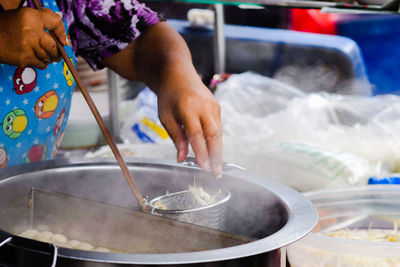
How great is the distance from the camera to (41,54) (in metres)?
1.05

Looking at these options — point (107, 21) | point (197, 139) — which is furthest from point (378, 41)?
point (197, 139)

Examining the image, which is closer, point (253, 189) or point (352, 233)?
point (253, 189)

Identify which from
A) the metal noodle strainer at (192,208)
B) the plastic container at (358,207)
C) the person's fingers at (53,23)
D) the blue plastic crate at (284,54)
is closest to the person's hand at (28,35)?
the person's fingers at (53,23)

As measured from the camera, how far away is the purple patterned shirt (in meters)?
1.61

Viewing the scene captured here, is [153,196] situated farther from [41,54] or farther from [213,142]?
[41,54]

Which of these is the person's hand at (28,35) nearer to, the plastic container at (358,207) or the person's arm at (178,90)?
the person's arm at (178,90)

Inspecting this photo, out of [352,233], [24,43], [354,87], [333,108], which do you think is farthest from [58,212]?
[354,87]

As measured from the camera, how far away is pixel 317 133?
2.29 m

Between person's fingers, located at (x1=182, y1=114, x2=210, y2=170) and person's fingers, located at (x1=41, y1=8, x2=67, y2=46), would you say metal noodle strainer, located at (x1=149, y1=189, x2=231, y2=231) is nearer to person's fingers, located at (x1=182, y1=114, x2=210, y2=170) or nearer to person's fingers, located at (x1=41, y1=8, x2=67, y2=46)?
person's fingers, located at (x1=182, y1=114, x2=210, y2=170)

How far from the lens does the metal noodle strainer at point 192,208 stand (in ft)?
3.80

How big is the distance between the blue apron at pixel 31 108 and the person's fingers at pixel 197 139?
1.65 ft

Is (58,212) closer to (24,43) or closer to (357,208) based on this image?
(24,43)

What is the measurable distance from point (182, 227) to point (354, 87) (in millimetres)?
2619

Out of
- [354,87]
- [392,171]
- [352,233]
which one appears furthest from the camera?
[354,87]
